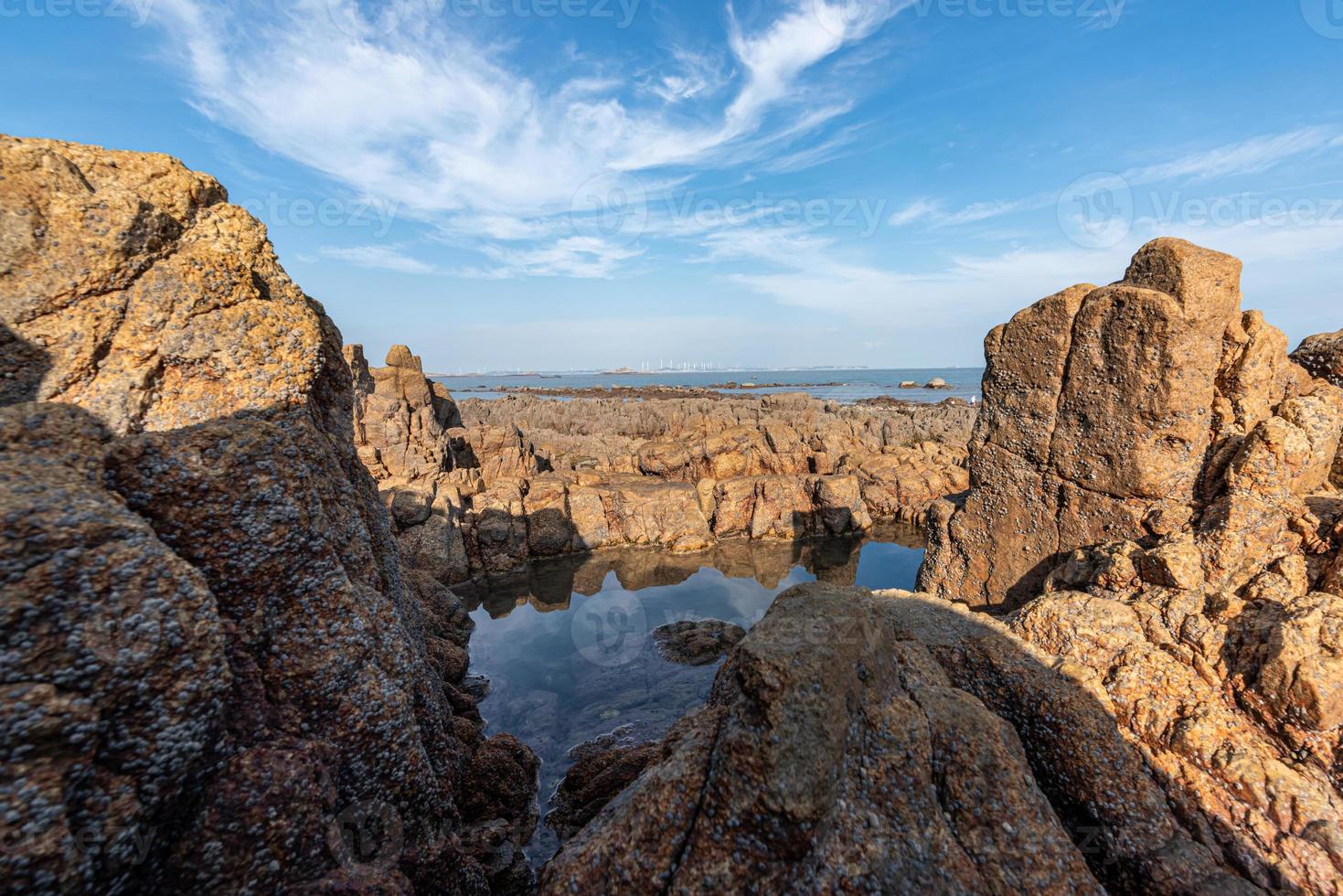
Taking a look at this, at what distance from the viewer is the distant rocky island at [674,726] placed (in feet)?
14.6

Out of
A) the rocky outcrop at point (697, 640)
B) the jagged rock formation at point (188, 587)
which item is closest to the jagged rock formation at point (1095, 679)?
the jagged rock formation at point (188, 587)

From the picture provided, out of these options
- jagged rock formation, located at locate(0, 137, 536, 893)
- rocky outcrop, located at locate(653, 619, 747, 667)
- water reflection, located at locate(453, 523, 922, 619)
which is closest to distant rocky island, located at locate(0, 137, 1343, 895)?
jagged rock formation, located at locate(0, 137, 536, 893)

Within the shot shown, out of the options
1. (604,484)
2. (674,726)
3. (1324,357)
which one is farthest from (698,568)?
(1324,357)

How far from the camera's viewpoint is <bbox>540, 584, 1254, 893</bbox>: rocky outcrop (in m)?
5.05

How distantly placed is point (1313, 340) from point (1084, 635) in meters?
9.14

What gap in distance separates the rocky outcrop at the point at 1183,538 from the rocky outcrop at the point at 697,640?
6.39 metres

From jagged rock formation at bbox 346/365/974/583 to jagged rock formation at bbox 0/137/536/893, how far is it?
16.1 metres

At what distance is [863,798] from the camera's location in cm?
543

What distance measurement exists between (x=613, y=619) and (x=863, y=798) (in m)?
15.2

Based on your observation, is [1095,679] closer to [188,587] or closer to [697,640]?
[188,587]

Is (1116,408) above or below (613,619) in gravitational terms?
above

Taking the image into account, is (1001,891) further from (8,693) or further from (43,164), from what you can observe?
(43,164)

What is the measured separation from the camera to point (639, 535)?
92.0 feet

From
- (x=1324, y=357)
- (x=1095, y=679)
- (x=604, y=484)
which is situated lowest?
(x=604, y=484)
